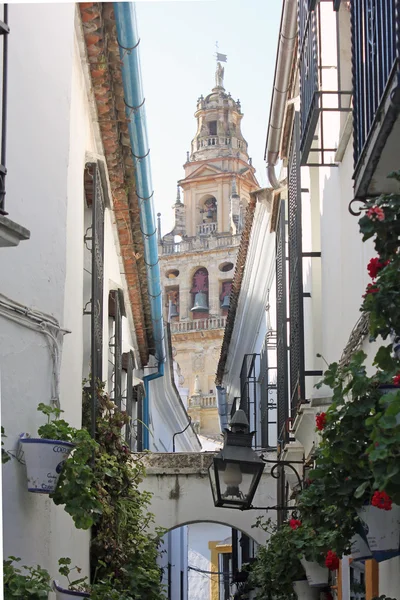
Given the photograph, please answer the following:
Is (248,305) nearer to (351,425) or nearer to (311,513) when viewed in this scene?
(311,513)

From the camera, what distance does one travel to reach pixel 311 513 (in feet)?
23.5

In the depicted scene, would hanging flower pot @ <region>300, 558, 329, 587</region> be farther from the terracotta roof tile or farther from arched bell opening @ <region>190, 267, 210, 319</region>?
arched bell opening @ <region>190, 267, 210, 319</region>

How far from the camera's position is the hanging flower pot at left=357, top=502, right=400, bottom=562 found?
4.93 meters

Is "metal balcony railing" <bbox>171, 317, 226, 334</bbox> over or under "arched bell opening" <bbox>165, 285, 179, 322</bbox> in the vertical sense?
under

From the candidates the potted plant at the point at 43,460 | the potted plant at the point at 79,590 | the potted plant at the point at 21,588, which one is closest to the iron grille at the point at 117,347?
the potted plant at the point at 79,590

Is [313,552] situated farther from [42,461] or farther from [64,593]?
[42,461]

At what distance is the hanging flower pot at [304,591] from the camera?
30.1 ft

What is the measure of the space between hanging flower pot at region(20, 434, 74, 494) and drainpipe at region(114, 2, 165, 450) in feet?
12.9

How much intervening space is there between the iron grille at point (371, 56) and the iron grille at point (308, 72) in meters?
1.46

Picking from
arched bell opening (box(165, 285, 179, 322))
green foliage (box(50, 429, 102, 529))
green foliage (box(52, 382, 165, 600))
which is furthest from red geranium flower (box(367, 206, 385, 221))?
arched bell opening (box(165, 285, 179, 322))

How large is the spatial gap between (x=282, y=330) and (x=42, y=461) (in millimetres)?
5594

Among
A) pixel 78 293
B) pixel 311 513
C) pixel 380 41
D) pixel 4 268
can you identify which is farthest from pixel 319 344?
pixel 380 41

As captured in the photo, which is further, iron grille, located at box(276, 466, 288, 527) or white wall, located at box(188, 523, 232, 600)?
white wall, located at box(188, 523, 232, 600)

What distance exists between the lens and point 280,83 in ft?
39.1
